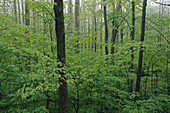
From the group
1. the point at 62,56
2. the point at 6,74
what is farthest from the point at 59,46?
the point at 6,74

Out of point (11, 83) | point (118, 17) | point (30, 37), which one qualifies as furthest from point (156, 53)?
point (11, 83)

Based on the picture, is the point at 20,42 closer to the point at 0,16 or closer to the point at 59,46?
the point at 0,16

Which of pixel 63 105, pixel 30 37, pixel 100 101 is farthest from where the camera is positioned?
pixel 30 37

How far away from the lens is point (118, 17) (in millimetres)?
8812

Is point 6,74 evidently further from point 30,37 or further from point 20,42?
point 30,37

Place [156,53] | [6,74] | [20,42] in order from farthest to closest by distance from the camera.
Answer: [156,53], [20,42], [6,74]

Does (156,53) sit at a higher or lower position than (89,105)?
higher

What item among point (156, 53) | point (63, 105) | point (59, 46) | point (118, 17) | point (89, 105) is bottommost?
point (89, 105)

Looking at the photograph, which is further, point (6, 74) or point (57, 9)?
point (6, 74)

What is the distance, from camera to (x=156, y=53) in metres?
6.56

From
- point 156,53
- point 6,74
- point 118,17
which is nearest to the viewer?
point 6,74

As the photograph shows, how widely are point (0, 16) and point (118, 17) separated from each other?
299 inches

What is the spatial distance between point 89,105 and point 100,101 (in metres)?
0.50

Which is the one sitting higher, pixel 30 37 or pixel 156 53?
pixel 30 37
